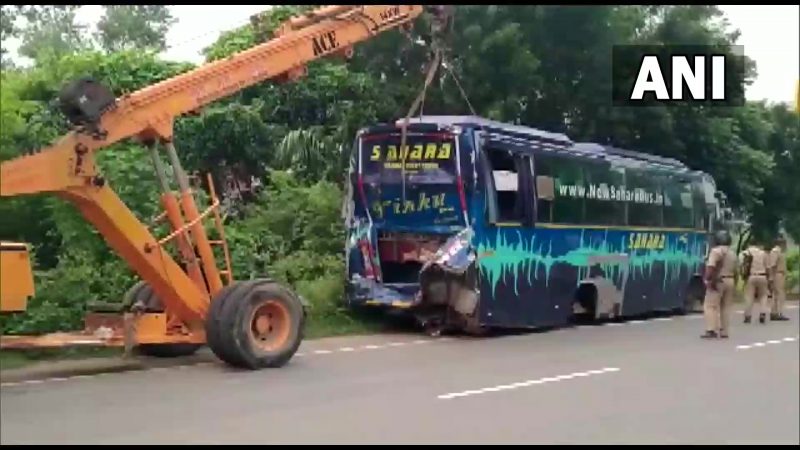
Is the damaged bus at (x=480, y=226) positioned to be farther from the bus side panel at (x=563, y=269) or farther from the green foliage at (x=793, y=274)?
the green foliage at (x=793, y=274)

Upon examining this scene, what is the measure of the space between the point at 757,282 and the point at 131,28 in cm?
2933

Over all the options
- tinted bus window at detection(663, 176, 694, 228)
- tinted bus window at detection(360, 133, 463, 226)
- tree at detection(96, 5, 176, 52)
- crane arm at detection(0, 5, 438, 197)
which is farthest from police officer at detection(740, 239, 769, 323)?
tree at detection(96, 5, 176, 52)

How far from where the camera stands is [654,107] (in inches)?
984

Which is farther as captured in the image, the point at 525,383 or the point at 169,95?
the point at 169,95

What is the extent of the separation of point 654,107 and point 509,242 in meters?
9.62

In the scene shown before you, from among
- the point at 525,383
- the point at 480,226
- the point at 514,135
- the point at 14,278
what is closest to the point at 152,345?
the point at 14,278

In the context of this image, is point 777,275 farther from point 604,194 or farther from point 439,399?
point 439,399

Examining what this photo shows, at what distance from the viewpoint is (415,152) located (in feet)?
55.1

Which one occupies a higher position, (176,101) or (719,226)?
(176,101)

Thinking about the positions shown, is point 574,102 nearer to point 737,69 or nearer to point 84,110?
point 737,69

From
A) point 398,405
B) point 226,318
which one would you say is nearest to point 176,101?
point 226,318

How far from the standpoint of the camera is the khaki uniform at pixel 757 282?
766 inches

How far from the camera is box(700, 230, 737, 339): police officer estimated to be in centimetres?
1659

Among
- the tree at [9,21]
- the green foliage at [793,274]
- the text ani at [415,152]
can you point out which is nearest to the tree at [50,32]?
the tree at [9,21]
